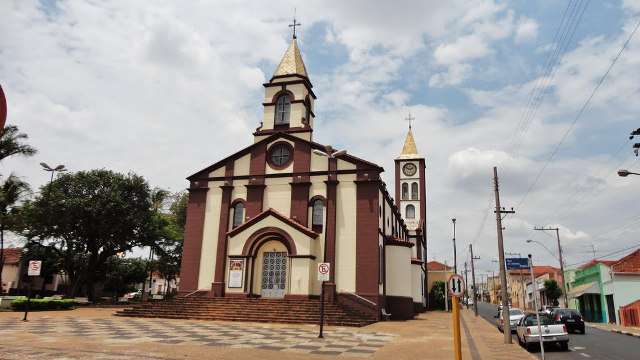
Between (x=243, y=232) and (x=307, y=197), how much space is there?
485cm

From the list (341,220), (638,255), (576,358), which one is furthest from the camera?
(638,255)

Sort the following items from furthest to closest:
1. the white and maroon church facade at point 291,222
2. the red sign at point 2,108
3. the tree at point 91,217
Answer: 1. the tree at point 91,217
2. the white and maroon church facade at point 291,222
3. the red sign at point 2,108

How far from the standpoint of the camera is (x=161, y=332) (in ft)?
59.1

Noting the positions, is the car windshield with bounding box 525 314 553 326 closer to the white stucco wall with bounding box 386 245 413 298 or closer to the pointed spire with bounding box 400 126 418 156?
the white stucco wall with bounding box 386 245 413 298

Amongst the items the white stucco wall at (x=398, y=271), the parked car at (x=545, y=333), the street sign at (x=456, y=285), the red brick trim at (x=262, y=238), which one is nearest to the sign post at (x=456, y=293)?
the street sign at (x=456, y=285)

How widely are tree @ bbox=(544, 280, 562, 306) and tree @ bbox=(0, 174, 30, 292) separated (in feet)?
219

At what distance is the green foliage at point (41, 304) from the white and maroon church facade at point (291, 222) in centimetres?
873

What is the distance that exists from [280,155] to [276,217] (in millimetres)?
5387

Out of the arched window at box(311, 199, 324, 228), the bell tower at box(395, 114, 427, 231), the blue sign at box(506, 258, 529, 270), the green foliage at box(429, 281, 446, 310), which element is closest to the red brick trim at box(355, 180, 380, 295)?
the arched window at box(311, 199, 324, 228)

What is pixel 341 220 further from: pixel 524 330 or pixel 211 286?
pixel 524 330

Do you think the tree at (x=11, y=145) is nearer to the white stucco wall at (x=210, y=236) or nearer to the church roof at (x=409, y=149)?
the white stucco wall at (x=210, y=236)

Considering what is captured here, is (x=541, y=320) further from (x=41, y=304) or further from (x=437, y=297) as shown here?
(x=437, y=297)

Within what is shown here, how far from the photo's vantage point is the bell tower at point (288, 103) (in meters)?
34.4

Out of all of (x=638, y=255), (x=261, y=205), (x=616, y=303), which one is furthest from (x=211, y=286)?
(x=638, y=255)
